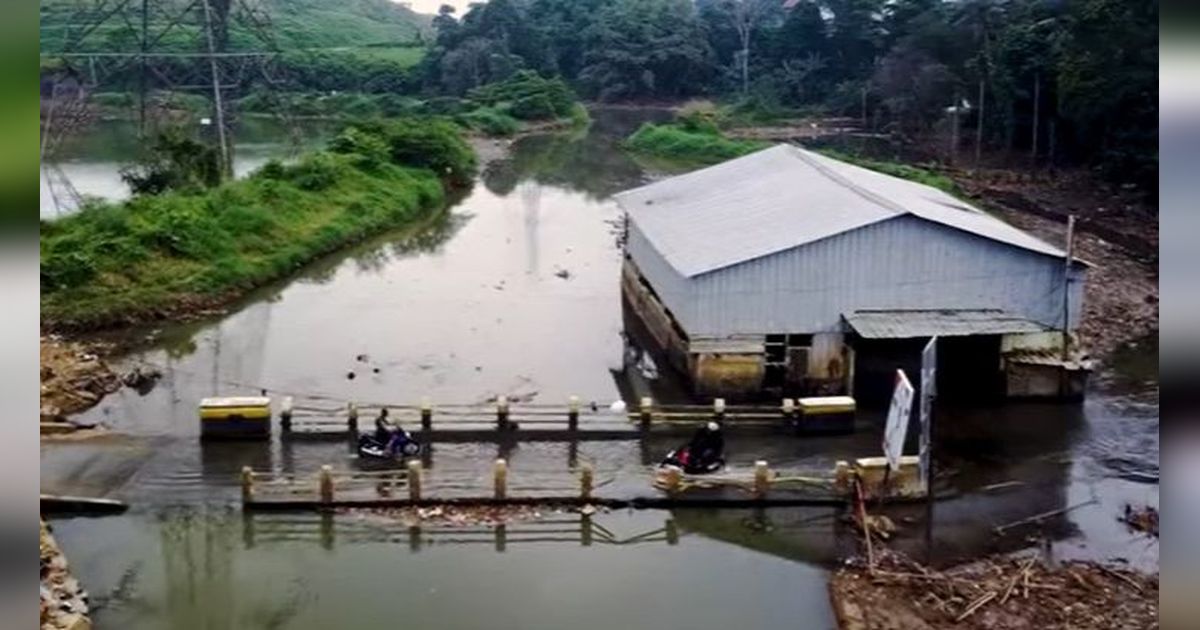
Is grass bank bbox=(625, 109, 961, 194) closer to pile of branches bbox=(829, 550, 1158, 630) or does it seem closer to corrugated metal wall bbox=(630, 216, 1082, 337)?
corrugated metal wall bbox=(630, 216, 1082, 337)

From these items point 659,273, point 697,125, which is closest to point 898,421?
point 659,273

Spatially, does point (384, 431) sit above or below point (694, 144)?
below

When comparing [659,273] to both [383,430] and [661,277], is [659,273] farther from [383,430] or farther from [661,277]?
[383,430]

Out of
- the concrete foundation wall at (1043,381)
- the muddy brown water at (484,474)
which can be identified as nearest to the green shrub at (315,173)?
the muddy brown water at (484,474)

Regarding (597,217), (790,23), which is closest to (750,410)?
(597,217)

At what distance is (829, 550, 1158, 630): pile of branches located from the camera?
12.4 m

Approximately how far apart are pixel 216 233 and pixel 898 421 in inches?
787

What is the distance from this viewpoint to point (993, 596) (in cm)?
1289

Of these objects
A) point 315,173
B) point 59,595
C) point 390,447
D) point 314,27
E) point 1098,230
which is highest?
point 314,27

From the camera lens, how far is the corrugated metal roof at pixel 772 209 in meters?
20.1

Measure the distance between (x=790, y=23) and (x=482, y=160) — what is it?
2901 cm

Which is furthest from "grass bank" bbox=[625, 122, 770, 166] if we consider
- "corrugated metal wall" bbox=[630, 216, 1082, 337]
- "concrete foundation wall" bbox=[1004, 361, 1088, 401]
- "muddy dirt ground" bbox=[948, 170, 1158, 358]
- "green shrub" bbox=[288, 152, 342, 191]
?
"concrete foundation wall" bbox=[1004, 361, 1088, 401]

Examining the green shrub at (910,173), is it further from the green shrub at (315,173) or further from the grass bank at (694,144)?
the green shrub at (315,173)

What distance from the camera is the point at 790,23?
75438 mm
